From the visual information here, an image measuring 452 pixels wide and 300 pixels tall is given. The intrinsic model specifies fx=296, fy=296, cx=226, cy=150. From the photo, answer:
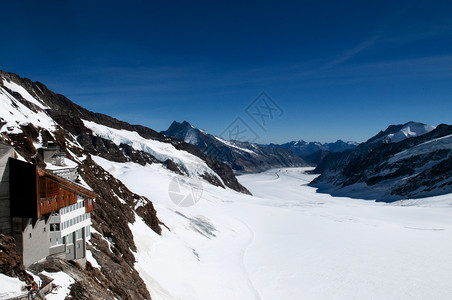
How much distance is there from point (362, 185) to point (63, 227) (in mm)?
149886

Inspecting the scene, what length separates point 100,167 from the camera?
145 feet

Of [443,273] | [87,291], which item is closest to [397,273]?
[443,273]

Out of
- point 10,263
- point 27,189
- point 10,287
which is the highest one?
point 27,189

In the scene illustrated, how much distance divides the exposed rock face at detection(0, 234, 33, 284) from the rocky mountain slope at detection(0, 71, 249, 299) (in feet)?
7.25

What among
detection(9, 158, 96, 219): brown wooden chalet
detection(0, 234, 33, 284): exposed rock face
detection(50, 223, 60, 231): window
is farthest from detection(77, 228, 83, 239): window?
detection(0, 234, 33, 284): exposed rock face

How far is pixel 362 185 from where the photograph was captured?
14325 cm

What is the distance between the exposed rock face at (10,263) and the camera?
9500 mm

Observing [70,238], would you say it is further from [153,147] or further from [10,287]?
[153,147]

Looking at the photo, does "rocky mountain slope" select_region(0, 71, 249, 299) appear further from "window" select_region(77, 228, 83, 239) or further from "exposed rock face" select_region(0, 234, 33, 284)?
"exposed rock face" select_region(0, 234, 33, 284)

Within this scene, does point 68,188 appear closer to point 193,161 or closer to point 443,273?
point 443,273

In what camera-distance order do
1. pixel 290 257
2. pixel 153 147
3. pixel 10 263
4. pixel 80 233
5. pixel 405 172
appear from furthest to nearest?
pixel 405 172 < pixel 153 147 < pixel 290 257 < pixel 80 233 < pixel 10 263

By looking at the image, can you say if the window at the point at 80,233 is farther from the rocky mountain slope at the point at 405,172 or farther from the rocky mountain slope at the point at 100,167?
the rocky mountain slope at the point at 405,172

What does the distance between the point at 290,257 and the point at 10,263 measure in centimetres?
3493

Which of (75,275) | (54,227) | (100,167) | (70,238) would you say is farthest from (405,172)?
(54,227)
